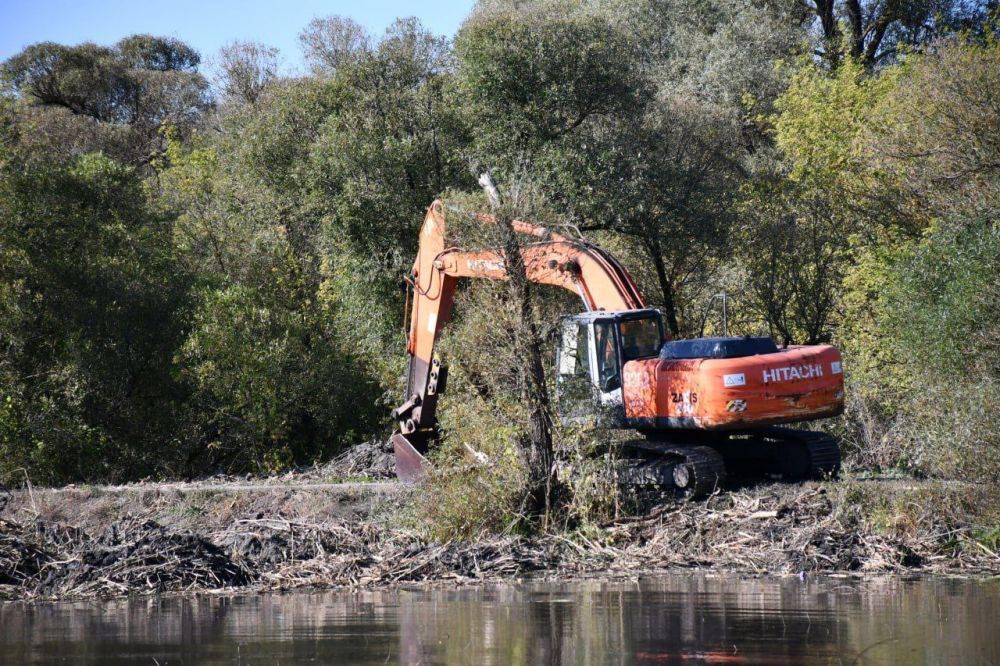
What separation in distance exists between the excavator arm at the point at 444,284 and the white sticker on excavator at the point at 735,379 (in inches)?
74.9

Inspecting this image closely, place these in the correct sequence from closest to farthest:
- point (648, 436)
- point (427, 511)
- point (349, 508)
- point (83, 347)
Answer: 1. point (427, 511)
2. point (648, 436)
3. point (349, 508)
4. point (83, 347)

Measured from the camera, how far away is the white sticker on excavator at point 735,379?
611 inches

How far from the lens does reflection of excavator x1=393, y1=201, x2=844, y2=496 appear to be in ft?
51.6

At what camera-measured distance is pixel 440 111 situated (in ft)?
87.7

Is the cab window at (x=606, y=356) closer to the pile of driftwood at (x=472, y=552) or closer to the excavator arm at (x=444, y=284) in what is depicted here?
the excavator arm at (x=444, y=284)

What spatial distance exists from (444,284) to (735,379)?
210 inches

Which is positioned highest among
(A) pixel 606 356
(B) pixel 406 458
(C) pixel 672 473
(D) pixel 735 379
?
(A) pixel 606 356

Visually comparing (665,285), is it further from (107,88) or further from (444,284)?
(107,88)

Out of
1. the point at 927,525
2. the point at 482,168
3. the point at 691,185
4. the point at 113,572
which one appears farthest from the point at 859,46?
the point at 113,572

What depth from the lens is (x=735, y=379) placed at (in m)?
15.5

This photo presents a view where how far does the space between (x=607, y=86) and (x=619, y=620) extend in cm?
1720

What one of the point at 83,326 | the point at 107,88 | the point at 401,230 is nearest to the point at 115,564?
the point at 83,326

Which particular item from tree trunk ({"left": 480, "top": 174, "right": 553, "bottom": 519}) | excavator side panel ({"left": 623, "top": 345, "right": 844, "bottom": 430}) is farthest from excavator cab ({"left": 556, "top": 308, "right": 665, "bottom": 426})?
tree trunk ({"left": 480, "top": 174, "right": 553, "bottom": 519})

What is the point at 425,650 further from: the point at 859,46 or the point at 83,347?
the point at 859,46
